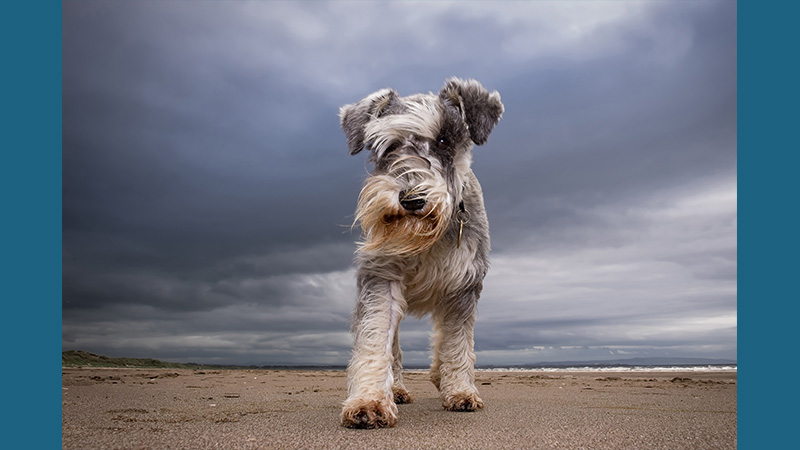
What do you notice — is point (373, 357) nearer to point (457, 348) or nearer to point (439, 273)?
point (439, 273)

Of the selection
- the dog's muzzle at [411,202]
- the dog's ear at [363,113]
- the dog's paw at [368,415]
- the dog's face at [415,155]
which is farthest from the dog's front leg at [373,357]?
the dog's ear at [363,113]

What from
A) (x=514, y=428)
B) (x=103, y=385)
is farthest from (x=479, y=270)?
(x=103, y=385)

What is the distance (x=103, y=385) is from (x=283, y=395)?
10.2ft

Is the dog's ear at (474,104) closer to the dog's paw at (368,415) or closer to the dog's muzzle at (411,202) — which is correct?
the dog's muzzle at (411,202)

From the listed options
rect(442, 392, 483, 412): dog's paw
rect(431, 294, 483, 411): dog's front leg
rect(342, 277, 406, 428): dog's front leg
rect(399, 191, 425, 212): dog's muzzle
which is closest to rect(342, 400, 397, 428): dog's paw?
rect(342, 277, 406, 428): dog's front leg

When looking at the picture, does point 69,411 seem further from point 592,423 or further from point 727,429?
point 727,429

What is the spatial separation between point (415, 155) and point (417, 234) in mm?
674

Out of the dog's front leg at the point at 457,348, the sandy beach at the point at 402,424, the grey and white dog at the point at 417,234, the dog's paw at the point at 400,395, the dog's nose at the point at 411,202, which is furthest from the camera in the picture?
the dog's paw at the point at 400,395

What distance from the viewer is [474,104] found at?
5.05m

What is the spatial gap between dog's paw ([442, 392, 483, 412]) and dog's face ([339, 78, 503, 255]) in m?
1.68

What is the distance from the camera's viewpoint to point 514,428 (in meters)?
4.05

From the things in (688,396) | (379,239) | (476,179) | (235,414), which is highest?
(476,179)

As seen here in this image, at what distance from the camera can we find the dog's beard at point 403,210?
165 inches

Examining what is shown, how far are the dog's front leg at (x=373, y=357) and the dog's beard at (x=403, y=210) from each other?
471 mm
